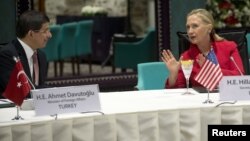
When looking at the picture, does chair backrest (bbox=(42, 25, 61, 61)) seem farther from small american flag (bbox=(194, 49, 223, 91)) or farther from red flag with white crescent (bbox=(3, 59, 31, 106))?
red flag with white crescent (bbox=(3, 59, 31, 106))

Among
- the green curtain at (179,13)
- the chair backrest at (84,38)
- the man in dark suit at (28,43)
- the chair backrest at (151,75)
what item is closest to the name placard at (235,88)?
the chair backrest at (151,75)

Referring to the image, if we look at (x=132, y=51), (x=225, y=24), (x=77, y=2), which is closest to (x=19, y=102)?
(x=225, y=24)

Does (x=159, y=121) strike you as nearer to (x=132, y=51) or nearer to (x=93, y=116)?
(x=93, y=116)

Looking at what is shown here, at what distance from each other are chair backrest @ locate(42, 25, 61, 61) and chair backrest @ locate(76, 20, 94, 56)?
44cm

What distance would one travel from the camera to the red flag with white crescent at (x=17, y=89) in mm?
3850

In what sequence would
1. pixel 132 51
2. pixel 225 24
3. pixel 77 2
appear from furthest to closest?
pixel 77 2
pixel 132 51
pixel 225 24

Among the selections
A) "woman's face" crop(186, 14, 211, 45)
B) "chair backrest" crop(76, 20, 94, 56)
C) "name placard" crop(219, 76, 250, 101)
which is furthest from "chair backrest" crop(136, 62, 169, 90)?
"chair backrest" crop(76, 20, 94, 56)

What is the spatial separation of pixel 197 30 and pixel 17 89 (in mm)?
1677

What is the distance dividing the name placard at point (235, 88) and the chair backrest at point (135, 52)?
466 centimetres

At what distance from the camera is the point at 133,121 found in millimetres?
3881

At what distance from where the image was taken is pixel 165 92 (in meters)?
Result: 4.61

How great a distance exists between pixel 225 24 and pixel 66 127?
15.8 ft

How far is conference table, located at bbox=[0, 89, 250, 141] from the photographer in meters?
3.66

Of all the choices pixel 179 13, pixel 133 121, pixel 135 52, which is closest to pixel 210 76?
pixel 133 121
